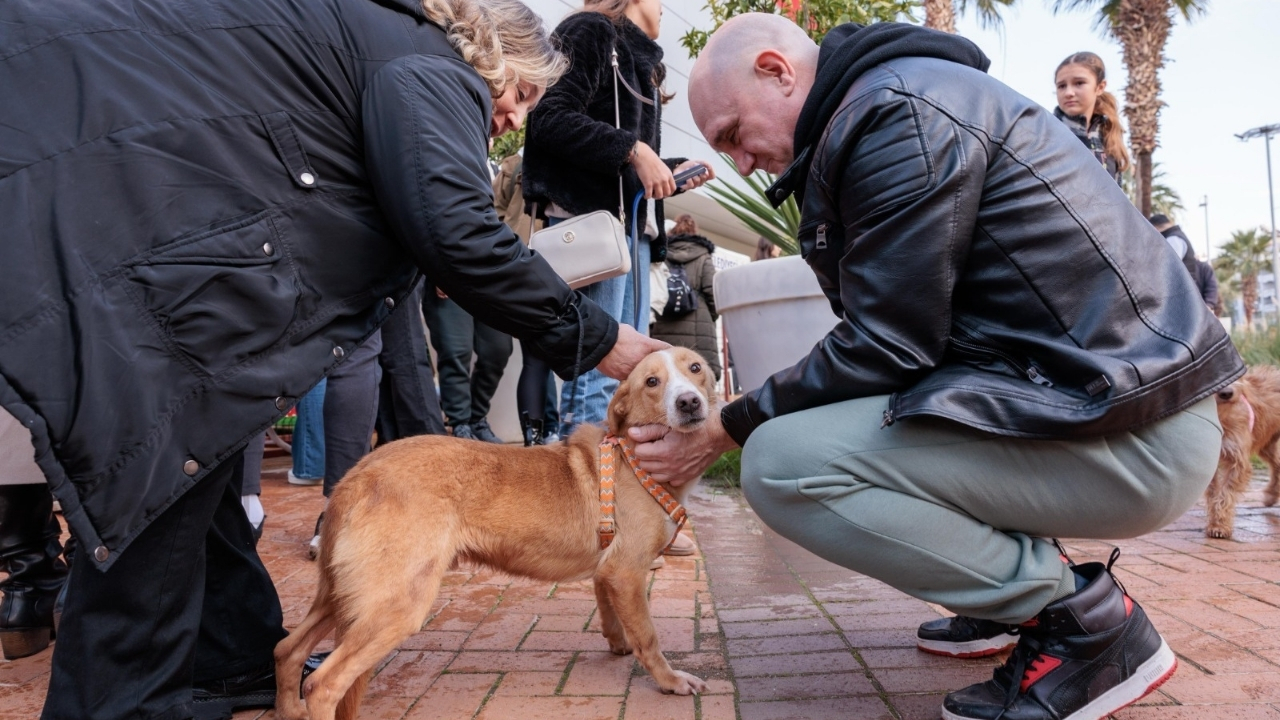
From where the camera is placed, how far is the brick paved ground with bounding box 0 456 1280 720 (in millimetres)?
2400

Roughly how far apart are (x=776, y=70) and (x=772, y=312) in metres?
2.85

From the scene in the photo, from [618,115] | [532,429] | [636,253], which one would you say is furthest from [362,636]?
Result: [532,429]

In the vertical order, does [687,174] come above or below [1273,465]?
above

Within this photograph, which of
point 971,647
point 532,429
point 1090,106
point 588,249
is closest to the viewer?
point 971,647

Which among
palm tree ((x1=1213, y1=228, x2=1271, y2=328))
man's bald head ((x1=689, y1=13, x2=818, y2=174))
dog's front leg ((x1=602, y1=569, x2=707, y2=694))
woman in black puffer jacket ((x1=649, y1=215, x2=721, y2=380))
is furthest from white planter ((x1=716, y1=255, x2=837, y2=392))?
palm tree ((x1=1213, y1=228, x2=1271, y2=328))

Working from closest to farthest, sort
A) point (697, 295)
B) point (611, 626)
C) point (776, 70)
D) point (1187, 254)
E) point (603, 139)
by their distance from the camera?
1. point (776, 70)
2. point (611, 626)
3. point (603, 139)
4. point (1187, 254)
5. point (697, 295)

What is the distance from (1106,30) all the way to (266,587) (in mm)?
23005

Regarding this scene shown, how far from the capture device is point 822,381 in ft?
7.13

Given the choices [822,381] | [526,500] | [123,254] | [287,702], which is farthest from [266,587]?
[822,381]

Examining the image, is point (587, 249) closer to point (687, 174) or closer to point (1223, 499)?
point (687, 174)

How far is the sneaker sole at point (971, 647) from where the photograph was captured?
8.77 ft

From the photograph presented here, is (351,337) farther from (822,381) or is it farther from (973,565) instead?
(973,565)

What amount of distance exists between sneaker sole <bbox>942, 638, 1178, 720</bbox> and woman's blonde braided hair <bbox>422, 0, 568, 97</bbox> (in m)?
2.11

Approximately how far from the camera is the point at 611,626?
114 inches
